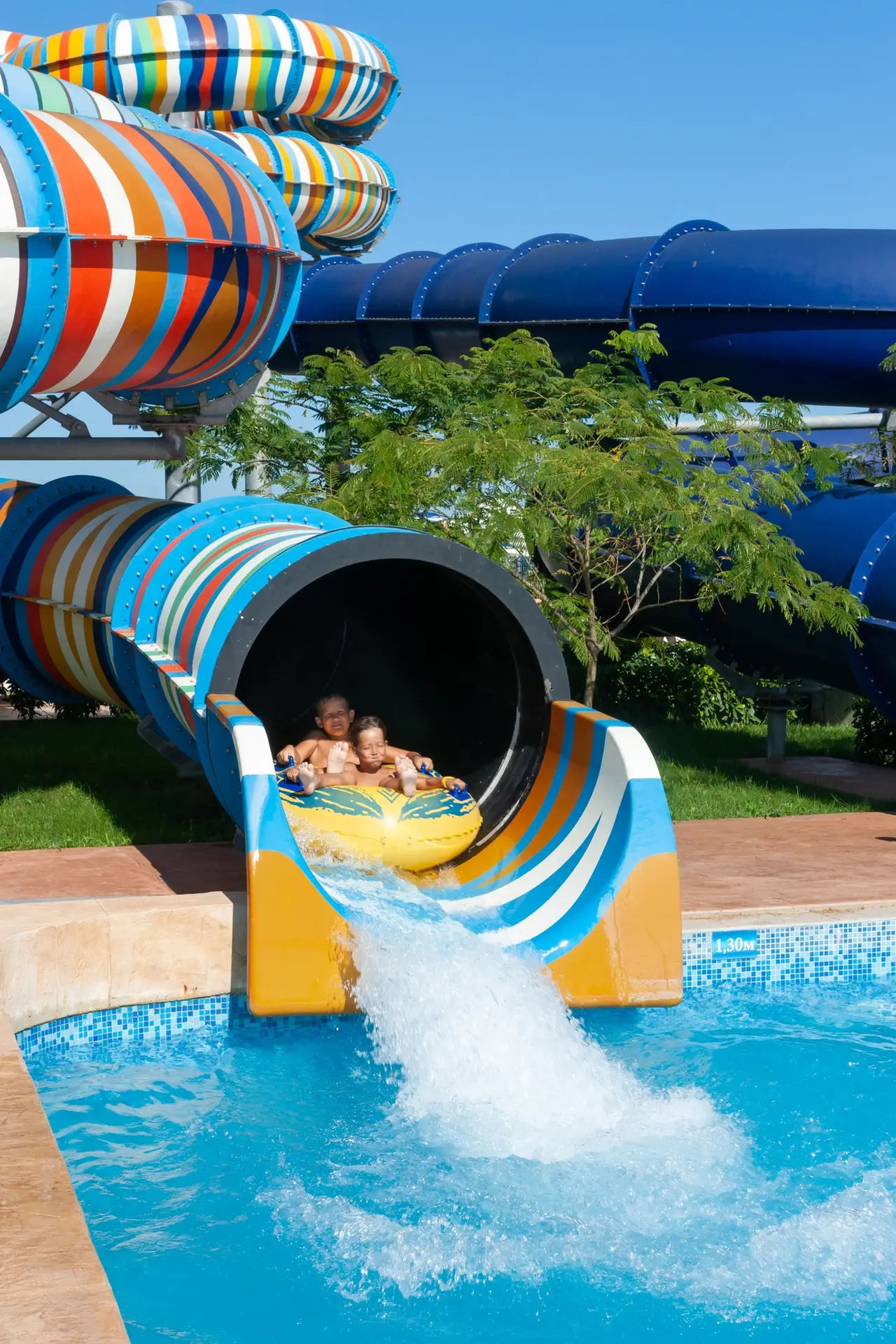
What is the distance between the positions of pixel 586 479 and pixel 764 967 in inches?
120

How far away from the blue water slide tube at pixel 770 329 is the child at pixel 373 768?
4.12 metres

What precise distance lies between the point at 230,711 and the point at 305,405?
7460 mm

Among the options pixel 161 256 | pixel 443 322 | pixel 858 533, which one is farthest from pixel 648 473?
pixel 443 322

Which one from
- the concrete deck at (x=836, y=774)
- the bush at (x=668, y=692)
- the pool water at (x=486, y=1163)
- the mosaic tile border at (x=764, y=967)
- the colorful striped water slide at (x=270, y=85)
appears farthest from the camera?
the colorful striped water slide at (x=270, y=85)

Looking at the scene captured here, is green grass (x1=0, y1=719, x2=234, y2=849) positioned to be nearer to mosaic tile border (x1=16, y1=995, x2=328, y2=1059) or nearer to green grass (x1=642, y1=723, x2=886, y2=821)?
mosaic tile border (x1=16, y1=995, x2=328, y2=1059)

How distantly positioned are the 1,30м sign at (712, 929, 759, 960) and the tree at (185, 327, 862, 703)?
2627 millimetres

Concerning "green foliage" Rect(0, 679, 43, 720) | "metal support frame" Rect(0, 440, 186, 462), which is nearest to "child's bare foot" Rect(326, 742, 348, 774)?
"metal support frame" Rect(0, 440, 186, 462)

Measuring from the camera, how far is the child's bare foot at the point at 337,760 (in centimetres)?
782

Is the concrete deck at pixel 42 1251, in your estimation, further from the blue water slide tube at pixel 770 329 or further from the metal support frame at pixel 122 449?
the blue water slide tube at pixel 770 329

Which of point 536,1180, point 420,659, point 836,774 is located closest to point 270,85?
point 420,659

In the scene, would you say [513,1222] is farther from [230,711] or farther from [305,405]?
[305,405]

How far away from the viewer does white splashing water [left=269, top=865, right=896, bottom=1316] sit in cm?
418

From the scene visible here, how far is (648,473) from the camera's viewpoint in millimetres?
8742

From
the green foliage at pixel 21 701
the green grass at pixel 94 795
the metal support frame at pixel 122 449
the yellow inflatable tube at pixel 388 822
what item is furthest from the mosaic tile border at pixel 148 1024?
the green foliage at pixel 21 701
